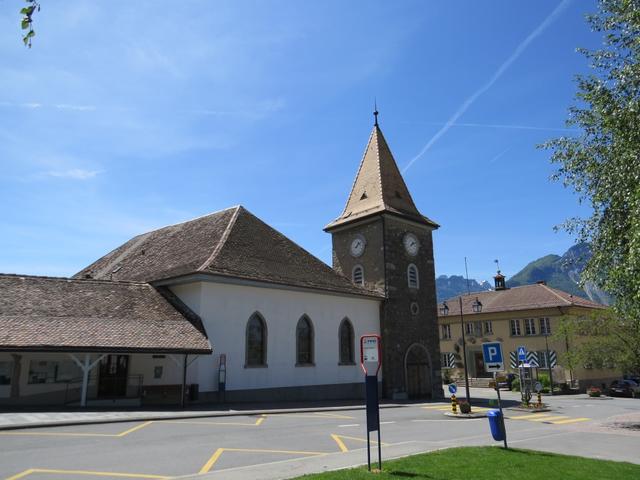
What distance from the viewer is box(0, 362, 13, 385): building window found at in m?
19.5

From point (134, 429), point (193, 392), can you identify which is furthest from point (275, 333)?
point (134, 429)

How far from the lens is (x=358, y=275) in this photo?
33.4 meters

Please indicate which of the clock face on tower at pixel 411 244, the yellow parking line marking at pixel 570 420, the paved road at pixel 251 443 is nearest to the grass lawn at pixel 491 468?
the paved road at pixel 251 443

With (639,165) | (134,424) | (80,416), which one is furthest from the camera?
(80,416)

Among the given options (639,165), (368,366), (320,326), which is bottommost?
(368,366)

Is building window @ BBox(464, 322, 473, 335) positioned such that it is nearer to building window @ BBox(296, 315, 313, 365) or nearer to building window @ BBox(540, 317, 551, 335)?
building window @ BBox(540, 317, 551, 335)

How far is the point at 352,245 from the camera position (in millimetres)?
34188

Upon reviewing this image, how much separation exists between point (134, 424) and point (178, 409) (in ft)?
13.6

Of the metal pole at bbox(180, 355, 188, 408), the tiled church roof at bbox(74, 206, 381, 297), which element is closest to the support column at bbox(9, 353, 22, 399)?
the metal pole at bbox(180, 355, 188, 408)

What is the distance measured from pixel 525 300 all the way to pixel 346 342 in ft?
89.5

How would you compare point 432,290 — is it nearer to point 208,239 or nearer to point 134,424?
point 208,239

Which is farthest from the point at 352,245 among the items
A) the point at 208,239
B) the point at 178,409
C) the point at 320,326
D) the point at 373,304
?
the point at 178,409

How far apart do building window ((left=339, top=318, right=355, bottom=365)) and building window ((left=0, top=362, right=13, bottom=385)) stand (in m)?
16.1

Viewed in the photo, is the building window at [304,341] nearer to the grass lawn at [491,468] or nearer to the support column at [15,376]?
the support column at [15,376]
